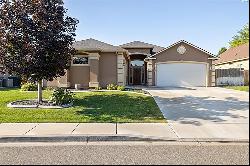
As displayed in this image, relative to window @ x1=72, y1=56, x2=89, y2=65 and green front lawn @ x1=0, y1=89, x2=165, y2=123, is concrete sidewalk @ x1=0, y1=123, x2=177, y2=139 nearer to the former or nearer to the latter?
green front lawn @ x1=0, y1=89, x2=165, y2=123

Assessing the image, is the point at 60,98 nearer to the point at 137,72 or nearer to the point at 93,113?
the point at 93,113

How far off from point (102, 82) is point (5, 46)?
10.9 metres

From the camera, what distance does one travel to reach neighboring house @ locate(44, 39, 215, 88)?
22.7m

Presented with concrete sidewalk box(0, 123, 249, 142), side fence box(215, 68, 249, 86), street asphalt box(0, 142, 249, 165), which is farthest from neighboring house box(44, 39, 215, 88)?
street asphalt box(0, 142, 249, 165)

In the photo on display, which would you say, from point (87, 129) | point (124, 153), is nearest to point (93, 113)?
point (87, 129)

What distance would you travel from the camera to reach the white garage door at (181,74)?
26.4 meters

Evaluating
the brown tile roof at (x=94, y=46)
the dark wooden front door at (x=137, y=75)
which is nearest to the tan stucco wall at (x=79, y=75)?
the brown tile roof at (x=94, y=46)

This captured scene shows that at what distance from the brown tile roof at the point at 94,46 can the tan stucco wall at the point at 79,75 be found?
1666 millimetres

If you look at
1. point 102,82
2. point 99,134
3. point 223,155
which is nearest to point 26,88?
point 102,82

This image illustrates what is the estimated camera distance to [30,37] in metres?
12.9

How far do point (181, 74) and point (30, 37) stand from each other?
54.7 feet

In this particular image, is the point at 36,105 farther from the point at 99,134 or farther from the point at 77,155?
the point at 77,155

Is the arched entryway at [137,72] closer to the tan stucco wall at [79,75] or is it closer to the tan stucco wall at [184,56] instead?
the tan stucco wall at [184,56]

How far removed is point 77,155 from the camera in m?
6.25
